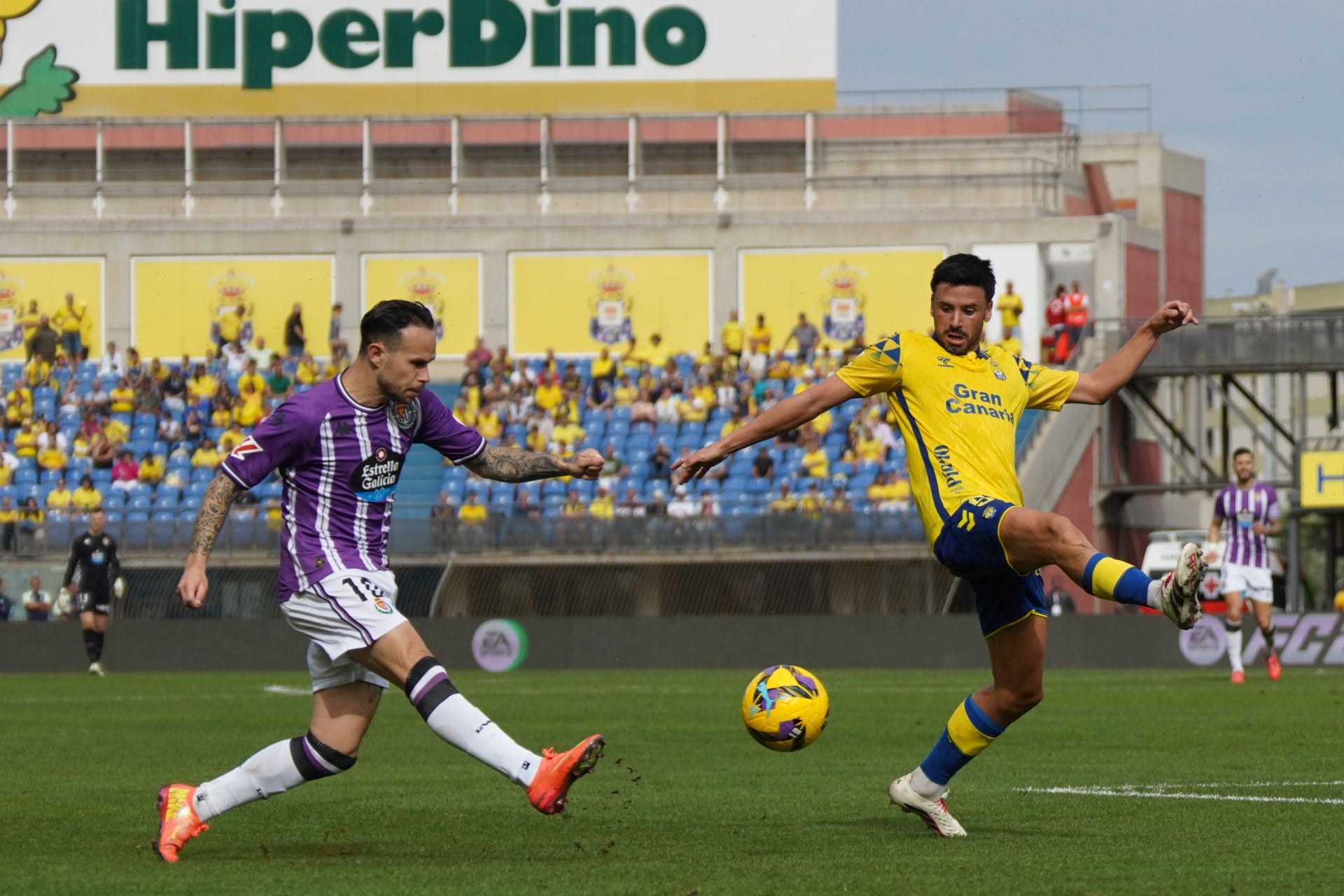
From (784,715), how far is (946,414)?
146 cm

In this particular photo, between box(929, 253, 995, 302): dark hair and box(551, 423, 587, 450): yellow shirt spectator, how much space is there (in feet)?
87.7

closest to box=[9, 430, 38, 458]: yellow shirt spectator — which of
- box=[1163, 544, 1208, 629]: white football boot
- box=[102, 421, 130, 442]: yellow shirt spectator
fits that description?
box=[102, 421, 130, 442]: yellow shirt spectator

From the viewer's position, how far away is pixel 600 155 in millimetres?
47000

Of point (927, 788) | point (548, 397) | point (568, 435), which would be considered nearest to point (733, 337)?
point (548, 397)

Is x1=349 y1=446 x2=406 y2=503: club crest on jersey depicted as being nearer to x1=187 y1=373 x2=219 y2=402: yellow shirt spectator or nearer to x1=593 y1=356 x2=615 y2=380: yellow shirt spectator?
x1=593 y1=356 x2=615 y2=380: yellow shirt spectator

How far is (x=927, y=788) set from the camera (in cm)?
862

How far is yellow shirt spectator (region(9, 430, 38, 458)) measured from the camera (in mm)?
35625

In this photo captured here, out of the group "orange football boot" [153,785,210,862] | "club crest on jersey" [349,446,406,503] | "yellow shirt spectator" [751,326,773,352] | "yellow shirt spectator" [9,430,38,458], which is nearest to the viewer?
"orange football boot" [153,785,210,862]

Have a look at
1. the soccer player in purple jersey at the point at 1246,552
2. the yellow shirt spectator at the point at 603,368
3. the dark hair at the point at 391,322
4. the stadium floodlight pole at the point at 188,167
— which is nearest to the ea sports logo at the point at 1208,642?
the soccer player in purple jersey at the point at 1246,552

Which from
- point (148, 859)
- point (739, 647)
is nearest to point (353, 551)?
point (148, 859)

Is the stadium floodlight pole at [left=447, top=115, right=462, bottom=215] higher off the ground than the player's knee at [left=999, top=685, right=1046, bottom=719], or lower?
higher

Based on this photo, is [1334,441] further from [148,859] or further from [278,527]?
[148,859]

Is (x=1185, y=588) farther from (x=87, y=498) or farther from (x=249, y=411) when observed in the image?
(x=249, y=411)

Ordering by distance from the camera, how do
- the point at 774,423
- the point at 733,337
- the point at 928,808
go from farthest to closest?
the point at 733,337, the point at 928,808, the point at 774,423
